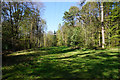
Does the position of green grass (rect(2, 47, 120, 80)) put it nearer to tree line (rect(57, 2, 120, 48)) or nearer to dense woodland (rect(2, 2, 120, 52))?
dense woodland (rect(2, 2, 120, 52))

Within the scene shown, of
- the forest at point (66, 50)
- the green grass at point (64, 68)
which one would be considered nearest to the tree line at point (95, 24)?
the forest at point (66, 50)

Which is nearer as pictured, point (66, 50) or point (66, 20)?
point (66, 50)

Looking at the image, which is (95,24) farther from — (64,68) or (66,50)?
(64,68)

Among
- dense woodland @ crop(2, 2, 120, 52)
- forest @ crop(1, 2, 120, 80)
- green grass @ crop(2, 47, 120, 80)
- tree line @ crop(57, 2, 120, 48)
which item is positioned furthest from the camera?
tree line @ crop(57, 2, 120, 48)

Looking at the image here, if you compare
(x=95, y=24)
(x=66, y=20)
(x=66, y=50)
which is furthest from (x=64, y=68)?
(x=66, y=20)

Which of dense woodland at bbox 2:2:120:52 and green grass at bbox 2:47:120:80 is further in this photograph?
dense woodland at bbox 2:2:120:52

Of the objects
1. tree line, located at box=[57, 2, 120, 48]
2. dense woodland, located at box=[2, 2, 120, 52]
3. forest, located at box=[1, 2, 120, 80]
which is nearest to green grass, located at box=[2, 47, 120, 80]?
forest, located at box=[1, 2, 120, 80]

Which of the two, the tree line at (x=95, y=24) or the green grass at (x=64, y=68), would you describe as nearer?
the green grass at (x=64, y=68)

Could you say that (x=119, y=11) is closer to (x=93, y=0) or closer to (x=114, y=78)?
(x=93, y=0)

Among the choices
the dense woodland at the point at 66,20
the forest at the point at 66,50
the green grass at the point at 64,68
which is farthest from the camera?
the dense woodland at the point at 66,20

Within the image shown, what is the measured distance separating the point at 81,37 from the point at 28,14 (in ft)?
32.5

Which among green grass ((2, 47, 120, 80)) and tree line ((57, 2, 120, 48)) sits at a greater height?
tree line ((57, 2, 120, 48))

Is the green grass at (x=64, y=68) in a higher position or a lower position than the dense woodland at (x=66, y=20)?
lower

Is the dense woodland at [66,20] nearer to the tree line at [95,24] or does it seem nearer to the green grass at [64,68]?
the tree line at [95,24]
